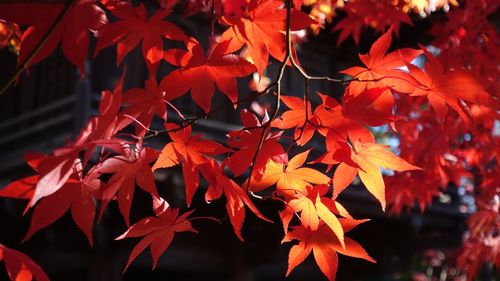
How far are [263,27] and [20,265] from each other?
74 cm

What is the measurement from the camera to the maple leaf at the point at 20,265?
141 centimetres

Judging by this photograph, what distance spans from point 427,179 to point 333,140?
2.36 m

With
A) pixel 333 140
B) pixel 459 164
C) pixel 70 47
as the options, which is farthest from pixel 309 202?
pixel 459 164

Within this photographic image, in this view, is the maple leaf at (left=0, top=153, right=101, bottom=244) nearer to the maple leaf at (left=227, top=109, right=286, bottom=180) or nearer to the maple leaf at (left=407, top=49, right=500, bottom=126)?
the maple leaf at (left=227, top=109, right=286, bottom=180)

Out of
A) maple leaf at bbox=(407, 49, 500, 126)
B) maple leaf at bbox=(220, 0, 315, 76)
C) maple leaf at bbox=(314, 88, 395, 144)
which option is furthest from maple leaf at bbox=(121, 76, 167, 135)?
maple leaf at bbox=(407, 49, 500, 126)

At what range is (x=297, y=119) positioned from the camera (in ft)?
5.21

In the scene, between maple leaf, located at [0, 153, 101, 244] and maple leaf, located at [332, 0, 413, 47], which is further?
maple leaf, located at [332, 0, 413, 47]

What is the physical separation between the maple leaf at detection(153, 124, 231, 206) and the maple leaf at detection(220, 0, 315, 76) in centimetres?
23

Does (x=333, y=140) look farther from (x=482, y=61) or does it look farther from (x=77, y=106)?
(x=77, y=106)

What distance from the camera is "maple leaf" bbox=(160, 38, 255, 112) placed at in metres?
1.50

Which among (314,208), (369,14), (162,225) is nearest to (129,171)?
(162,225)

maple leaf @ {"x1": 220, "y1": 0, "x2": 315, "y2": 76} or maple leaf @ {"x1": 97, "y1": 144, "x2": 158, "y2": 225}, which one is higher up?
maple leaf @ {"x1": 220, "y1": 0, "x2": 315, "y2": 76}

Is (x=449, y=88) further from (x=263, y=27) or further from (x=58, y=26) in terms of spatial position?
(x=58, y=26)

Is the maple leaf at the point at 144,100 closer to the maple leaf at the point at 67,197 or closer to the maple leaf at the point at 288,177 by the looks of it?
the maple leaf at the point at 67,197
